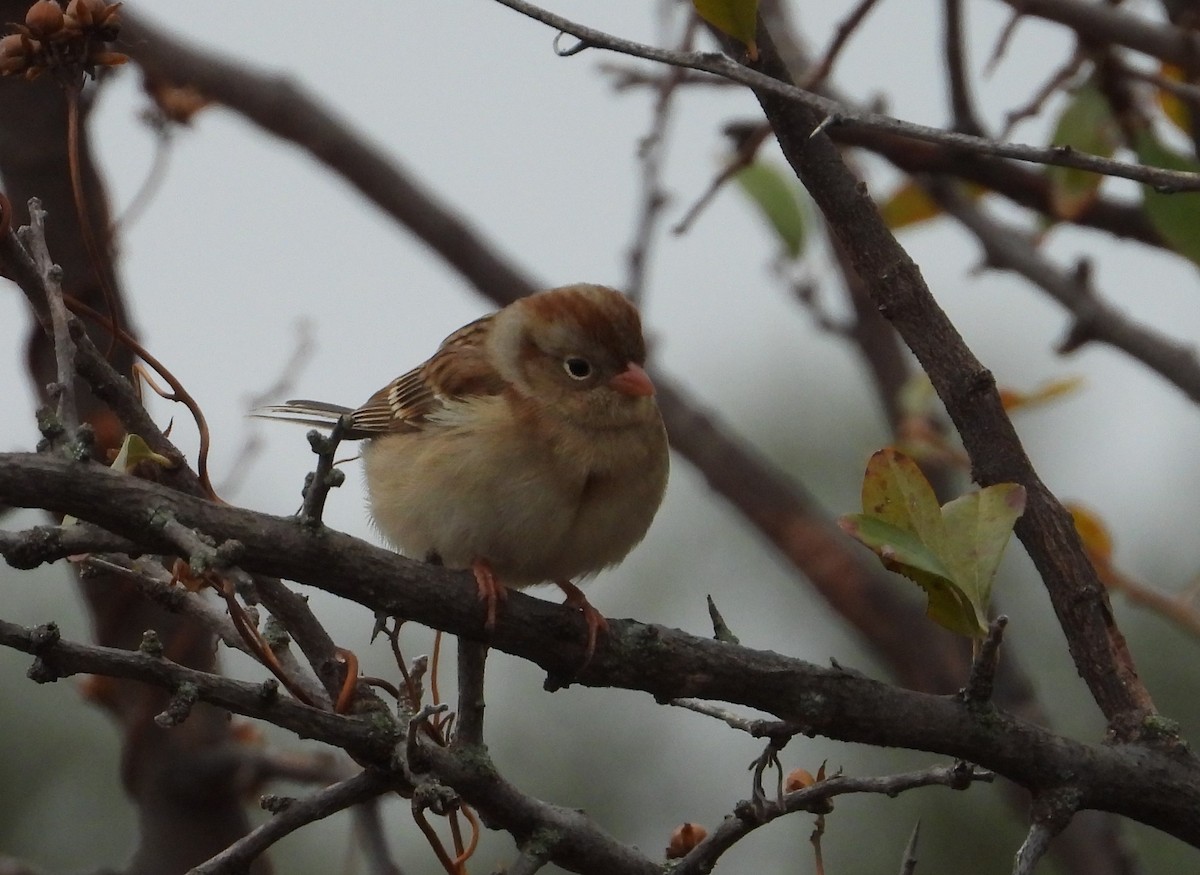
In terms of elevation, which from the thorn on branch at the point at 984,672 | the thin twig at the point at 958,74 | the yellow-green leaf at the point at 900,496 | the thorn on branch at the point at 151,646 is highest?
the thin twig at the point at 958,74

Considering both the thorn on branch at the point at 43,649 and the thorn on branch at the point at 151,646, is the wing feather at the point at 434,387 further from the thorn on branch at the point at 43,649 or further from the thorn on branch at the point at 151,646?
the thorn on branch at the point at 43,649

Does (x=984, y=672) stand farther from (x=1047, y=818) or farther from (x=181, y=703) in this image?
(x=181, y=703)

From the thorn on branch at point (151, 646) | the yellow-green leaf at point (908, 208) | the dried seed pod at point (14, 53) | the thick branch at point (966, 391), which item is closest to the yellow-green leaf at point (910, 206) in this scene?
the yellow-green leaf at point (908, 208)

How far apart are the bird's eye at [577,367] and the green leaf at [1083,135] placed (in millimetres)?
1277

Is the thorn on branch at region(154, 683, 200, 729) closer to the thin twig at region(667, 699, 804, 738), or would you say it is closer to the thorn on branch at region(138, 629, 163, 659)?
the thorn on branch at region(138, 629, 163, 659)

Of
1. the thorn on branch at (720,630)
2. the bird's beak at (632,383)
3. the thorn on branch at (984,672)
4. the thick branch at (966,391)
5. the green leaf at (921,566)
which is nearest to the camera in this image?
the thorn on branch at (984,672)

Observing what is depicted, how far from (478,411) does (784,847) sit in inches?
266

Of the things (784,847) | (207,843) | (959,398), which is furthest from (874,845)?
(959,398)

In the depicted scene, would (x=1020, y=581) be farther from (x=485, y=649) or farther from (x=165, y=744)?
(x=485, y=649)

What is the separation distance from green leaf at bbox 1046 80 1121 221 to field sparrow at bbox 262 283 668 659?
1.15 m

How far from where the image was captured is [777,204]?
14.5 ft

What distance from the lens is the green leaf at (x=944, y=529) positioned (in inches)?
84.9

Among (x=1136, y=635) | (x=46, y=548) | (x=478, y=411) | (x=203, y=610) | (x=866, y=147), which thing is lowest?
(x=46, y=548)

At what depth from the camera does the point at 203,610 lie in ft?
7.32
